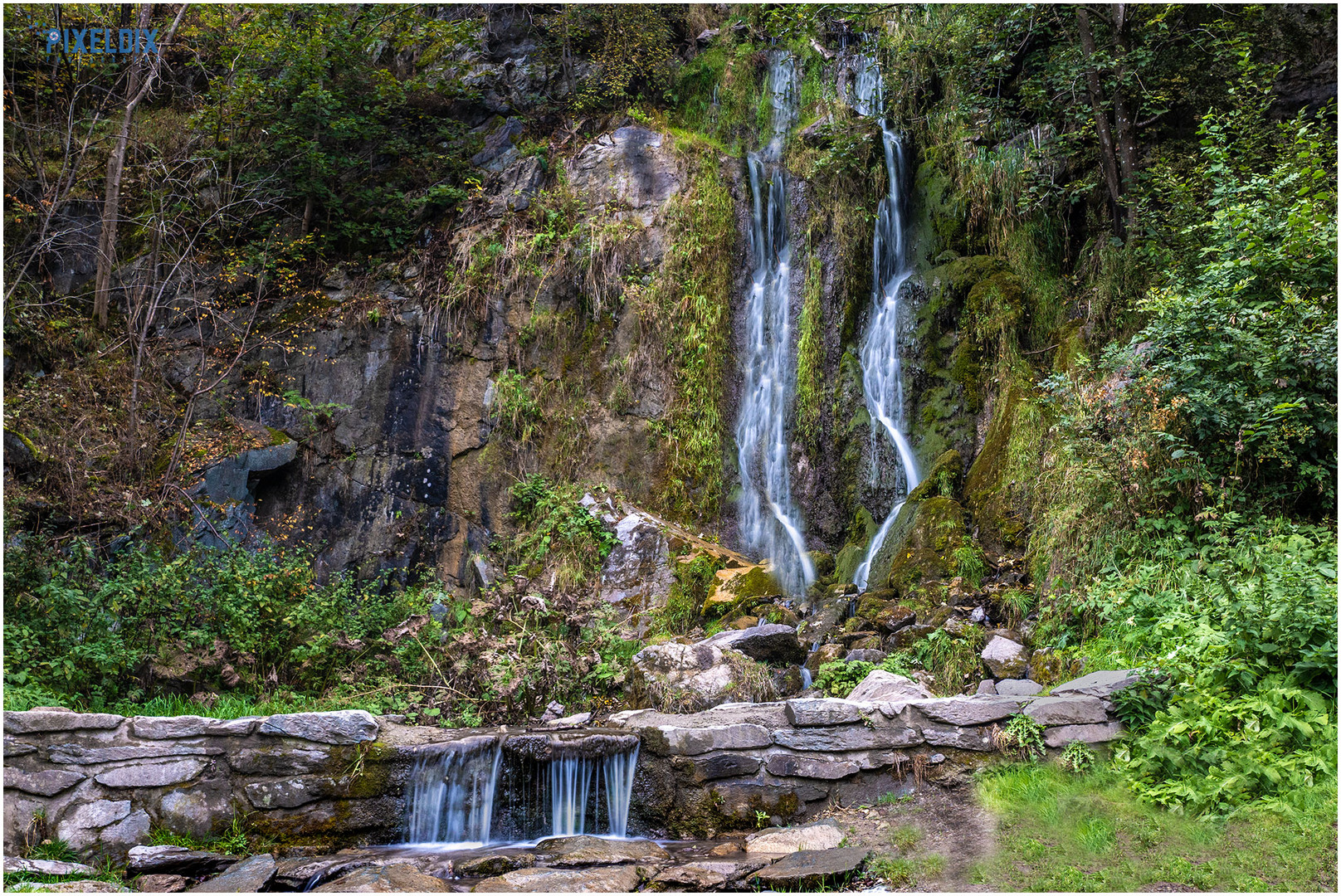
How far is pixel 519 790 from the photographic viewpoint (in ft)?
16.8

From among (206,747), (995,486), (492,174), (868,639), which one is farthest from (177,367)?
(995,486)

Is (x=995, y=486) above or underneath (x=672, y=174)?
underneath

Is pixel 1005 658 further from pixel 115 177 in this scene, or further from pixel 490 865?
pixel 115 177

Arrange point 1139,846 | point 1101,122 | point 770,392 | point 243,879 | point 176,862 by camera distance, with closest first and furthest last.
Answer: point 1139,846
point 243,879
point 176,862
point 1101,122
point 770,392

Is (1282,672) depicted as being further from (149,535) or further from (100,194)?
(100,194)

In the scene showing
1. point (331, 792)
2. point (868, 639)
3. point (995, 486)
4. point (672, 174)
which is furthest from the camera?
point (672, 174)

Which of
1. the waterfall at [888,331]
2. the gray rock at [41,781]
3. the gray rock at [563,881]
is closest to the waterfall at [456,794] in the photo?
the gray rock at [563,881]

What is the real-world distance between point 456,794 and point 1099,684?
422cm

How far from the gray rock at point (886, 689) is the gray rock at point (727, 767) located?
0.95 m

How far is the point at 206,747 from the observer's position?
4.96 m

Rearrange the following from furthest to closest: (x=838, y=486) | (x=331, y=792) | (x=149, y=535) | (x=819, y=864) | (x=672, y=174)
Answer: (x=672, y=174), (x=838, y=486), (x=149, y=535), (x=331, y=792), (x=819, y=864)

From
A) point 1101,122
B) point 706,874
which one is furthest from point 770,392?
point 706,874

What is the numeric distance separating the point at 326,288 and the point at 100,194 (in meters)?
4.04

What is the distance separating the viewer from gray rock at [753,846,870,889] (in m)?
3.90
